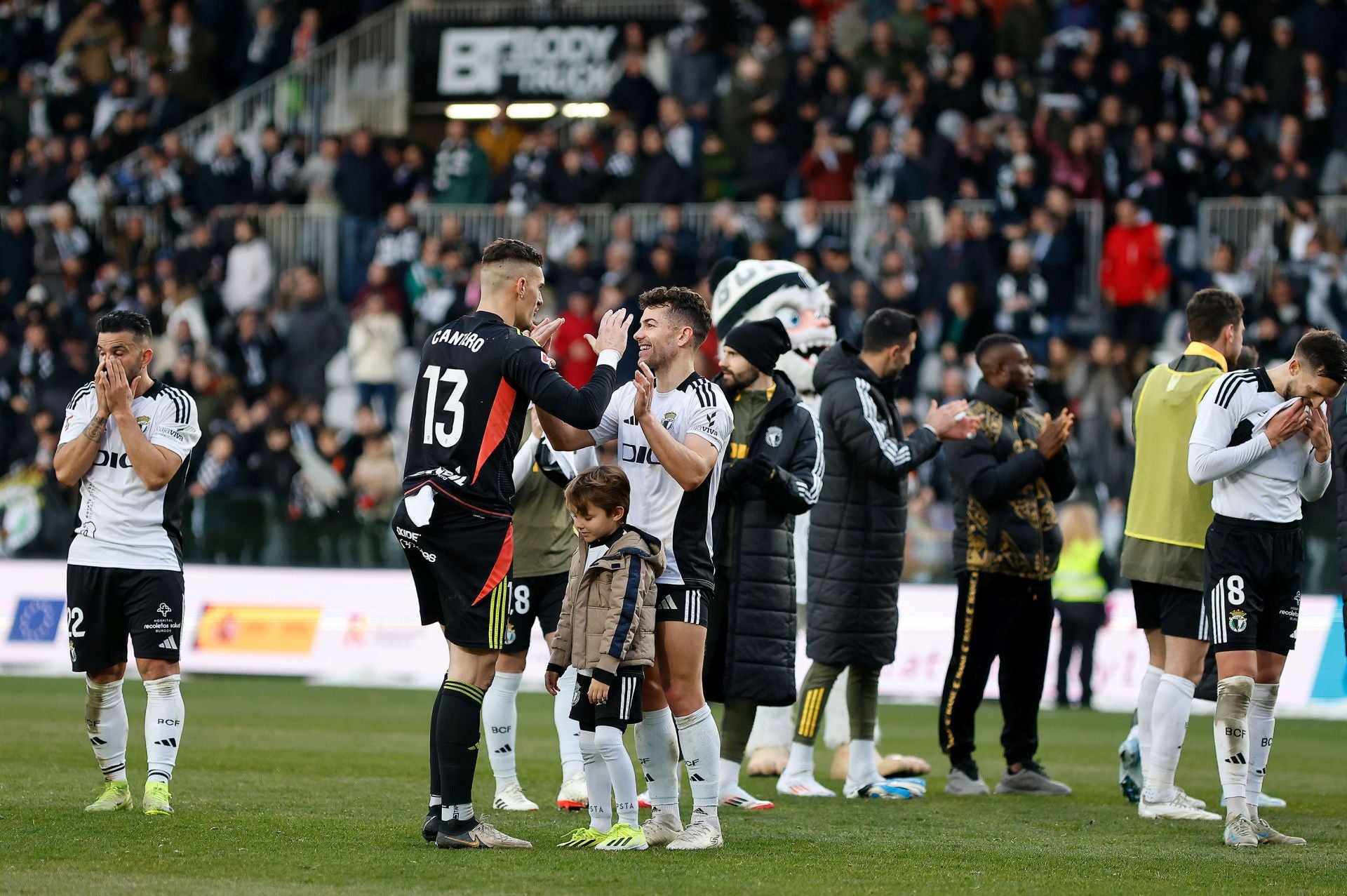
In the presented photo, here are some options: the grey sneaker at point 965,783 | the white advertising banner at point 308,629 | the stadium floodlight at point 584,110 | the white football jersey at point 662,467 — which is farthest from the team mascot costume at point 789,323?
the stadium floodlight at point 584,110

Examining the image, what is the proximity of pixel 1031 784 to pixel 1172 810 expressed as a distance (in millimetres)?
1317

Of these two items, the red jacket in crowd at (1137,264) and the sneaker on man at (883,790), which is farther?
the red jacket in crowd at (1137,264)

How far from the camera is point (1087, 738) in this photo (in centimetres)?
1329

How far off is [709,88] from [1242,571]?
56.3 ft

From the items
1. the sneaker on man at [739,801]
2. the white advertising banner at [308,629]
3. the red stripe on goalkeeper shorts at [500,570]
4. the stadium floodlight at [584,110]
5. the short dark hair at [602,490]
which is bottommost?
the white advertising banner at [308,629]

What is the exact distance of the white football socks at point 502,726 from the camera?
342 inches

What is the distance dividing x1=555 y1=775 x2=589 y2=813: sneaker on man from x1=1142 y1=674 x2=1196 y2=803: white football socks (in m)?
2.82

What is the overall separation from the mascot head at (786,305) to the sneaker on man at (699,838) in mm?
4180

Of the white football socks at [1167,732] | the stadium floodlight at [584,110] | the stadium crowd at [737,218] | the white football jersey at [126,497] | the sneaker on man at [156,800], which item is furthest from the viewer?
the stadium floodlight at [584,110]

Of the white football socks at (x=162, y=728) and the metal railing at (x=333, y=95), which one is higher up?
the metal railing at (x=333, y=95)

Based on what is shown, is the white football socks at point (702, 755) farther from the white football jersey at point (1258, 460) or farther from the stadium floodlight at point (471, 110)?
the stadium floodlight at point (471, 110)

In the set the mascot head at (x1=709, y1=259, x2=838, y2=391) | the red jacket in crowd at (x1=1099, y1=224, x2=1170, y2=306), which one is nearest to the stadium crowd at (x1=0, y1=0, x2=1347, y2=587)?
the red jacket in crowd at (x1=1099, y1=224, x2=1170, y2=306)

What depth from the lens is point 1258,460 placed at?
7828mm

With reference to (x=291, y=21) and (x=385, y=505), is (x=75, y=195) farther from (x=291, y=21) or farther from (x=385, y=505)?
(x=385, y=505)
